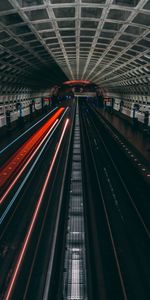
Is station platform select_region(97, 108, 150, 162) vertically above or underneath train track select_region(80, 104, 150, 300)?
above

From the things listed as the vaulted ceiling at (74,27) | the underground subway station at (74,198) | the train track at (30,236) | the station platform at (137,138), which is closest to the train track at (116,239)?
the underground subway station at (74,198)

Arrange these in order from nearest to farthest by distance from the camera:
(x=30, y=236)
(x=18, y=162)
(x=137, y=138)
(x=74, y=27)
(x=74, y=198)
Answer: (x=30, y=236) < (x=74, y=27) < (x=74, y=198) < (x=18, y=162) < (x=137, y=138)

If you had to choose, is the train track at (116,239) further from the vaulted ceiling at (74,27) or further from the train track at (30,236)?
the vaulted ceiling at (74,27)

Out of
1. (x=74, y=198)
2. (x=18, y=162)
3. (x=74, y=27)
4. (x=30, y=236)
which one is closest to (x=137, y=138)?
(x=18, y=162)

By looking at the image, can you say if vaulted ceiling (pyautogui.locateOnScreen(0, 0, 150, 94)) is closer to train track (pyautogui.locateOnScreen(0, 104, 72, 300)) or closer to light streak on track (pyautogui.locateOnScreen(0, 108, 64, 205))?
light streak on track (pyautogui.locateOnScreen(0, 108, 64, 205))

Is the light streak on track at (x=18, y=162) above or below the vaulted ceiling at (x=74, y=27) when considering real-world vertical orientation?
below

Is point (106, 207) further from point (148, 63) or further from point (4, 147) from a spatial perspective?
point (4, 147)

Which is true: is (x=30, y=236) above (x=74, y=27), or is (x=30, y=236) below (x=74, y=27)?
below

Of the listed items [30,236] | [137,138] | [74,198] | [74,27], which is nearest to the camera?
[30,236]

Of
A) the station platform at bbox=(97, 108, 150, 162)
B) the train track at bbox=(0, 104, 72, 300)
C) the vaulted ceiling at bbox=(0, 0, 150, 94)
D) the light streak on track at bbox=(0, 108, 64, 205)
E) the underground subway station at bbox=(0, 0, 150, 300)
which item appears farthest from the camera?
the station platform at bbox=(97, 108, 150, 162)

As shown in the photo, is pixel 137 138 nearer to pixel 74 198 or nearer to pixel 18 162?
pixel 18 162

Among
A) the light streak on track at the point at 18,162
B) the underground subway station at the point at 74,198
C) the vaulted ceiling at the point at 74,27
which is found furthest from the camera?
→ the light streak on track at the point at 18,162

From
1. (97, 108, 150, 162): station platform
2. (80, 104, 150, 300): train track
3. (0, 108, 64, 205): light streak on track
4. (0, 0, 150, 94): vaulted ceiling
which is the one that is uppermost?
(0, 0, 150, 94): vaulted ceiling

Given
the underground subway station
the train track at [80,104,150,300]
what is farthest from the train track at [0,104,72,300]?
the train track at [80,104,150,300]
